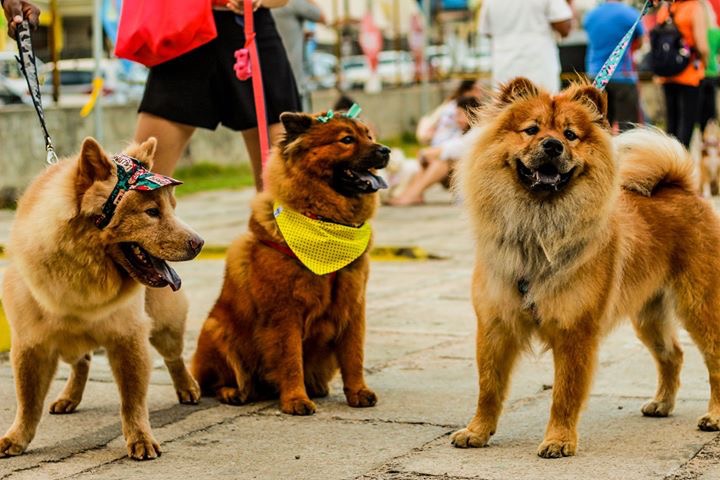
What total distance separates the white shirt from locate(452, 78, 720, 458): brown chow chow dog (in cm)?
416

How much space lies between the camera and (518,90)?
4.27 metres

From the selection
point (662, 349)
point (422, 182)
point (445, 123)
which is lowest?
point (422, 182)

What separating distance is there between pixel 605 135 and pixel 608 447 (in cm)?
110

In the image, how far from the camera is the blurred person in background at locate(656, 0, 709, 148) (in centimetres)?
1062

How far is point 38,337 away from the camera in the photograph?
410 cm

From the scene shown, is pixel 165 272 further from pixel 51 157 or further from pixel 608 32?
pixel 608 32

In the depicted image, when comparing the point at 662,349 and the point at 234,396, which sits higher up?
the point at 662,349

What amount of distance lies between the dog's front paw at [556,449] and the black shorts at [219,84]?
2.25 meters

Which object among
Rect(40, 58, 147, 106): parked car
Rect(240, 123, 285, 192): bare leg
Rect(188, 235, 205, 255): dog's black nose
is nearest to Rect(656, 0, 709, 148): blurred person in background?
Rect(240, 123, 285, 192): bare leg

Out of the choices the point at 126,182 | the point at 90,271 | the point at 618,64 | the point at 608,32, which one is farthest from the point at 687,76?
the point at 90,271

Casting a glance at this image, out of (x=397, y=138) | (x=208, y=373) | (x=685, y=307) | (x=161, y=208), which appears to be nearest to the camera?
(x=161, y=208)

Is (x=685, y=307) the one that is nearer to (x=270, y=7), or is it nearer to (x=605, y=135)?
(x=605, y=135)

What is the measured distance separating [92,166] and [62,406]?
54.1 inches

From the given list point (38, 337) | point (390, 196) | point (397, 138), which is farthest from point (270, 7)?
point (397, 138)
